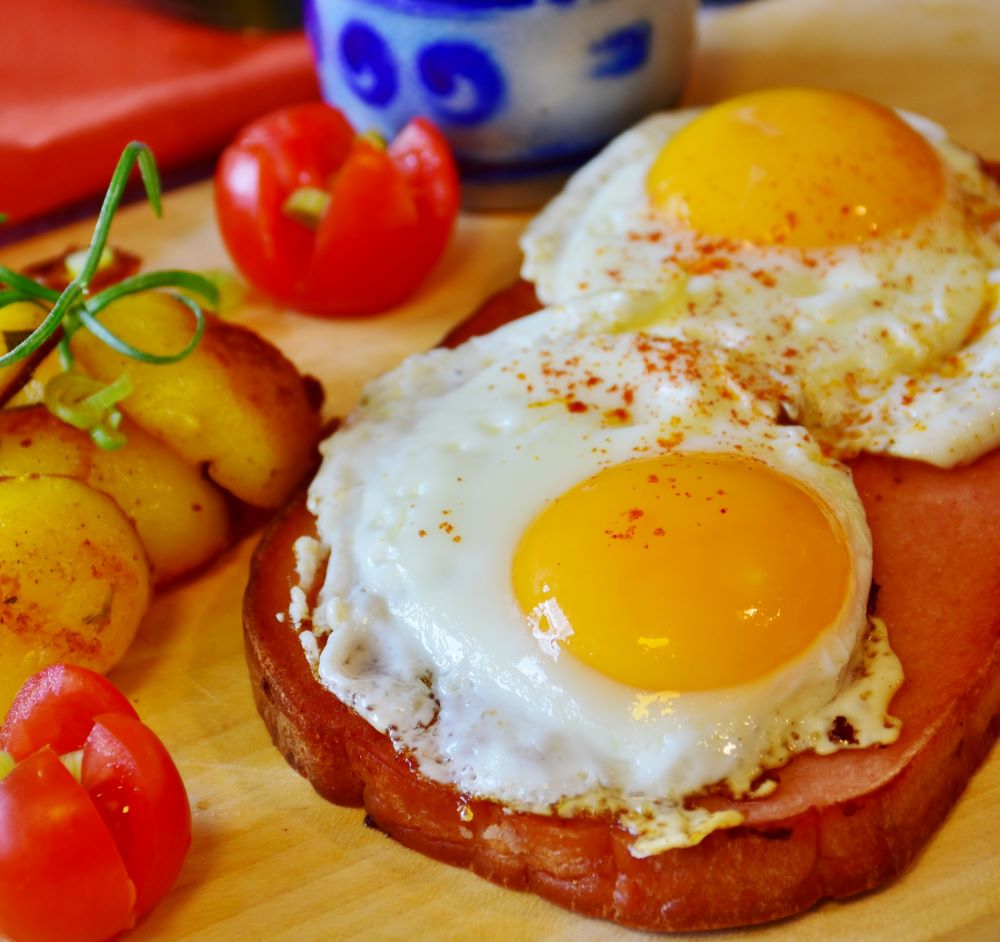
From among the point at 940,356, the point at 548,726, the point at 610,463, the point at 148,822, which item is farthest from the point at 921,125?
the point at 148,822

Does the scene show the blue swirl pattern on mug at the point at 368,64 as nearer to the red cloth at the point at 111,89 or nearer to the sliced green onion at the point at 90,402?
the red cloth at the point at 111,89

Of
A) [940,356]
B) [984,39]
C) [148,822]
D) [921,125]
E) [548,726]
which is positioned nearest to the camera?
[148,822]

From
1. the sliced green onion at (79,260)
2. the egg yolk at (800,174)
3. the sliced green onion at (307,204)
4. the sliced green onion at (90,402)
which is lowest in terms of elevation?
the sliced green onion at (79,260)

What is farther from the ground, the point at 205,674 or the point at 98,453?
the point at 98,453

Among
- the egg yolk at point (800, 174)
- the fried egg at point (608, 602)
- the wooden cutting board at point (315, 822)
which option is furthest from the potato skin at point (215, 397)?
the egg yolk at point (800, 174)

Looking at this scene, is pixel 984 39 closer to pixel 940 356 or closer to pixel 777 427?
pixel 940 356

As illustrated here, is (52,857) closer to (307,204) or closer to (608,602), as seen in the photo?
(608,602)
